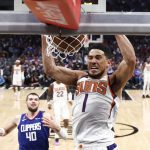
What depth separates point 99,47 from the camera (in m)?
3.17

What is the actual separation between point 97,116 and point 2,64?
19.4 meters

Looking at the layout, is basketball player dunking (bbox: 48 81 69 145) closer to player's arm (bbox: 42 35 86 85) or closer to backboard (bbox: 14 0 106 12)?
player's arm (bbox: 42 35 86 85)

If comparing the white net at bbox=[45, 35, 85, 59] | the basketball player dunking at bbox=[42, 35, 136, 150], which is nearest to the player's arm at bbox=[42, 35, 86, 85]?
the basketball player dunking at bbox=[42, 35, 136, 150]

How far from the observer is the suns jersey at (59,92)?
864 centimetres

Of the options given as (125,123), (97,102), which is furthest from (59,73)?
(125,123)

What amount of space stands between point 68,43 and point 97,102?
2.06 feet

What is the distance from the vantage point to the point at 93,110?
3139mm

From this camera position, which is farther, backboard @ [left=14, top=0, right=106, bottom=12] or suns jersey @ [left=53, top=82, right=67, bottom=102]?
suns jersey @ [left=53, top=82, right=67, bottom=102]

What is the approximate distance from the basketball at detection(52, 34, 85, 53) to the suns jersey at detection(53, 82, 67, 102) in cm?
582

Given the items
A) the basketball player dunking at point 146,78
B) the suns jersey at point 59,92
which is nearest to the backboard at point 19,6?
the suns jersey at point 59,92

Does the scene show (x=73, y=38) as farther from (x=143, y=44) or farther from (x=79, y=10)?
(x=143, y=44)

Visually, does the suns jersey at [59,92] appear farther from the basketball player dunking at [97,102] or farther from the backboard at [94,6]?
the backboard at [94,6]

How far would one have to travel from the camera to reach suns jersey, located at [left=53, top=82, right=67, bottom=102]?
8.64m

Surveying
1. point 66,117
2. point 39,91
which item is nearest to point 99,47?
point 66,117
